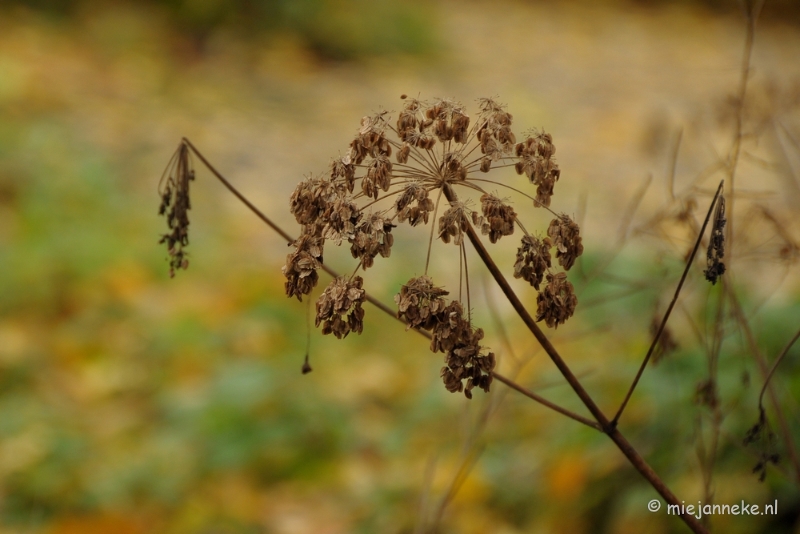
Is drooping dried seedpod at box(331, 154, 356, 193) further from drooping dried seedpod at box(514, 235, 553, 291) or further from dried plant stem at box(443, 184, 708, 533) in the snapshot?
drooping dried seedpod at box(514, 235, 553, 291)

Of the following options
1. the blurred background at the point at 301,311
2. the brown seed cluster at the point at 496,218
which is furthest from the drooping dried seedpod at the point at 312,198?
the blurred background at the point at 301,311

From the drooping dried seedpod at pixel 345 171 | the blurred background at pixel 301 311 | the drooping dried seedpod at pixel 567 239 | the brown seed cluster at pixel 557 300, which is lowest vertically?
the brown seed cluster at pixel 557 300

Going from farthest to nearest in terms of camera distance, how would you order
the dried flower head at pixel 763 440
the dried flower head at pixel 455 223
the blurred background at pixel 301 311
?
the blurred background at pixel 301 311 → the dried flower head at pixel 763 440 → the dried flower head at pixel 455 223

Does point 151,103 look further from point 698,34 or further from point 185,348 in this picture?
point 698,34

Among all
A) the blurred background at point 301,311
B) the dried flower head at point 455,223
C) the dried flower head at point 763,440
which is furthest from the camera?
the blurred background at point 301,311

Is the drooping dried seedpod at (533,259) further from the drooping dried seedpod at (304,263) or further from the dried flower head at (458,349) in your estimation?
the drooping dried seedpod at (304,263)

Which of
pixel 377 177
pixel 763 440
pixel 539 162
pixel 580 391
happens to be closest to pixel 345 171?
pixel 377 177

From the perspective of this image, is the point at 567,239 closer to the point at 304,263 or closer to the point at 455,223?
the point at 455,223

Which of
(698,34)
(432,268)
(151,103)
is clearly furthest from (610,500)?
(698,34)
